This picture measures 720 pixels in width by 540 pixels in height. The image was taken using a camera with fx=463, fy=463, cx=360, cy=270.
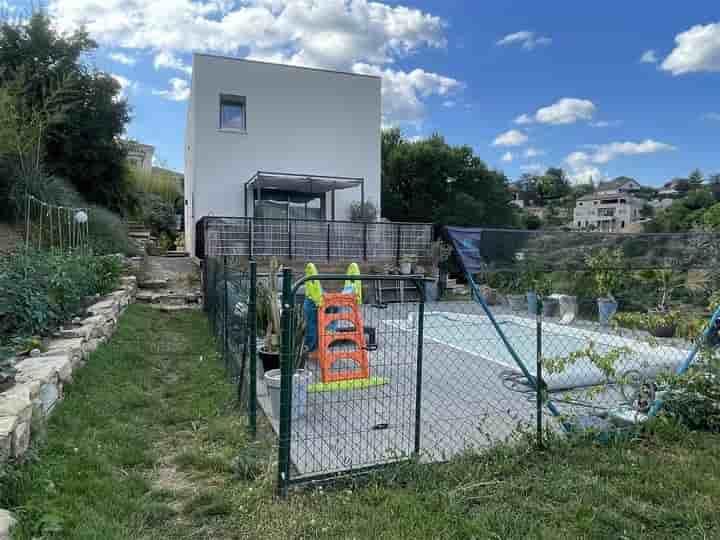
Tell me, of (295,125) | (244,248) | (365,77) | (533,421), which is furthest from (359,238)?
(533,421)

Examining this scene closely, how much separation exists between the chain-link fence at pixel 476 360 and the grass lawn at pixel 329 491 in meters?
0.20

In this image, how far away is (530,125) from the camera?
28.9 meters

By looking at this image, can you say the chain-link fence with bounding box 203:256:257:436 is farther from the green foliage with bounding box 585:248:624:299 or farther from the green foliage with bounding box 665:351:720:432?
the green foliage with bounding box 585:248:624:299

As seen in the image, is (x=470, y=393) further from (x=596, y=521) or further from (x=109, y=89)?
(x=109, y=89)

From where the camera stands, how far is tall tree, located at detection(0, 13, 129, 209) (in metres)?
10.4

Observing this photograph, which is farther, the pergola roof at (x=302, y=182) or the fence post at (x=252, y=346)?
the pergola roof at (x=302, y=182)

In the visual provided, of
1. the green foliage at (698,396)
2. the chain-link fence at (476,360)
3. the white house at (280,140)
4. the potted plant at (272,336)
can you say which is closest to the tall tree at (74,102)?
the white house at (280,140)

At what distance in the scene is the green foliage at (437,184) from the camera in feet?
63.4

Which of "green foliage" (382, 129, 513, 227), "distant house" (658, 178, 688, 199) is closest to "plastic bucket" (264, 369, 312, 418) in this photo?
"green foliage" (382, 129, 513, 227)

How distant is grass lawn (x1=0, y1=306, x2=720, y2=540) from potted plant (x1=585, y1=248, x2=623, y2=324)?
4771 millimetres

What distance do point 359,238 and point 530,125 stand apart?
22.7m

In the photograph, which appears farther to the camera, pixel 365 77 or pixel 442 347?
pixel 365 77

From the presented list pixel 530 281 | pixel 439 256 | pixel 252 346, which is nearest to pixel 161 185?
pixel 439 256

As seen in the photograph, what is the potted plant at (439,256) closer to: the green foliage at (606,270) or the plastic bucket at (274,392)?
the green foliage at (606,270)
